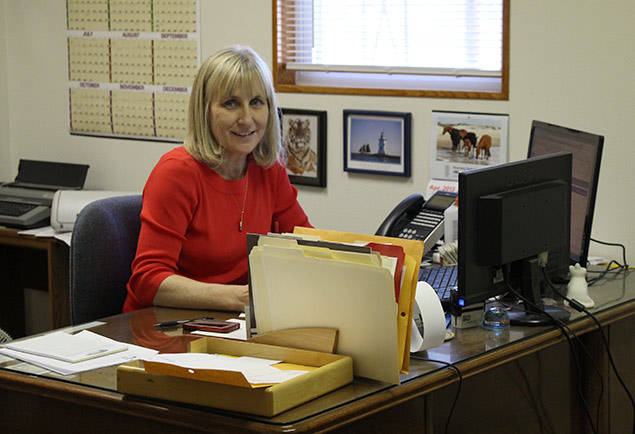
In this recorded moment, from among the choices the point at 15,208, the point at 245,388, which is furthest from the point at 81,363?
the point at 15,208

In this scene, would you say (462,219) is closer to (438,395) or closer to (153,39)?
(438,395)

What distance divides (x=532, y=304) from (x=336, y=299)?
0.60m

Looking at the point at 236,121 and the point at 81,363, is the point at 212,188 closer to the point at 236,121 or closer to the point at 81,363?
the point at 236,121

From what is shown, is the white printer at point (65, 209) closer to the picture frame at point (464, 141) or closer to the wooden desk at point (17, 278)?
the wooden desk at point (17, 278)

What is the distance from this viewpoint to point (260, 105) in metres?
2.48

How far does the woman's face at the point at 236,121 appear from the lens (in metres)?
2.40

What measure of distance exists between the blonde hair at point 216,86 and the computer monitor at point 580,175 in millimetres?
816

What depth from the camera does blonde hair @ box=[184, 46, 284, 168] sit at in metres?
2.39

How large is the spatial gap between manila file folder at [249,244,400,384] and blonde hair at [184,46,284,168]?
2.65ft

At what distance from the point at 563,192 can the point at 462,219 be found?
1.14 ft

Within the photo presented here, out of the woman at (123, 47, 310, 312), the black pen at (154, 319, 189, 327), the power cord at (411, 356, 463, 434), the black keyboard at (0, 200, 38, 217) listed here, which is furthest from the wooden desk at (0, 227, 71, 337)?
the power cord at (411, 356, 463, 434)

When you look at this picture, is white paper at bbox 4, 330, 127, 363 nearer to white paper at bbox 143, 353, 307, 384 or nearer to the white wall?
white paper at bbox 143, 353, 307, 384

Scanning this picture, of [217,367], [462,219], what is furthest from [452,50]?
[217,367]

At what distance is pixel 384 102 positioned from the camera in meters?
3.17
